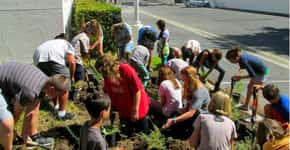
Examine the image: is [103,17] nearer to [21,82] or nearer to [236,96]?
[236,96]

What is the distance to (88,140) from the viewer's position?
3.81 meters

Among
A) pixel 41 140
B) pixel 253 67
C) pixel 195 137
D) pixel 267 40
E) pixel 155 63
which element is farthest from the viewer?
pixel 267 40

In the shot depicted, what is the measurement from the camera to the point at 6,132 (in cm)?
450

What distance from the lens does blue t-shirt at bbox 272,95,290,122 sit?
498 centimetres

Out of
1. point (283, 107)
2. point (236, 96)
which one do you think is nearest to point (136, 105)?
point (283, 107)

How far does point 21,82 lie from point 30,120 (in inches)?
30.2

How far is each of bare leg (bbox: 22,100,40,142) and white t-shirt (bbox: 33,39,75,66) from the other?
3.99 feet

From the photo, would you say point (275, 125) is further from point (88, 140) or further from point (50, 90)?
point (50, 90)

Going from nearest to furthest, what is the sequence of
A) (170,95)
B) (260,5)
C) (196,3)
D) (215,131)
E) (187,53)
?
(215,131) < (170,95) < (187,53) < (260,5) < (196,3)

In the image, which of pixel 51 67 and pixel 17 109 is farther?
pixel 51 67

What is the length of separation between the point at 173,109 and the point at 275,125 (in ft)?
6.85

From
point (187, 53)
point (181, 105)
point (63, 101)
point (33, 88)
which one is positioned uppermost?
point (33, 88)

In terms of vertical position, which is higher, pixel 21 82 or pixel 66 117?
pixel 21 82

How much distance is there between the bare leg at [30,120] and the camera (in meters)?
5.12
